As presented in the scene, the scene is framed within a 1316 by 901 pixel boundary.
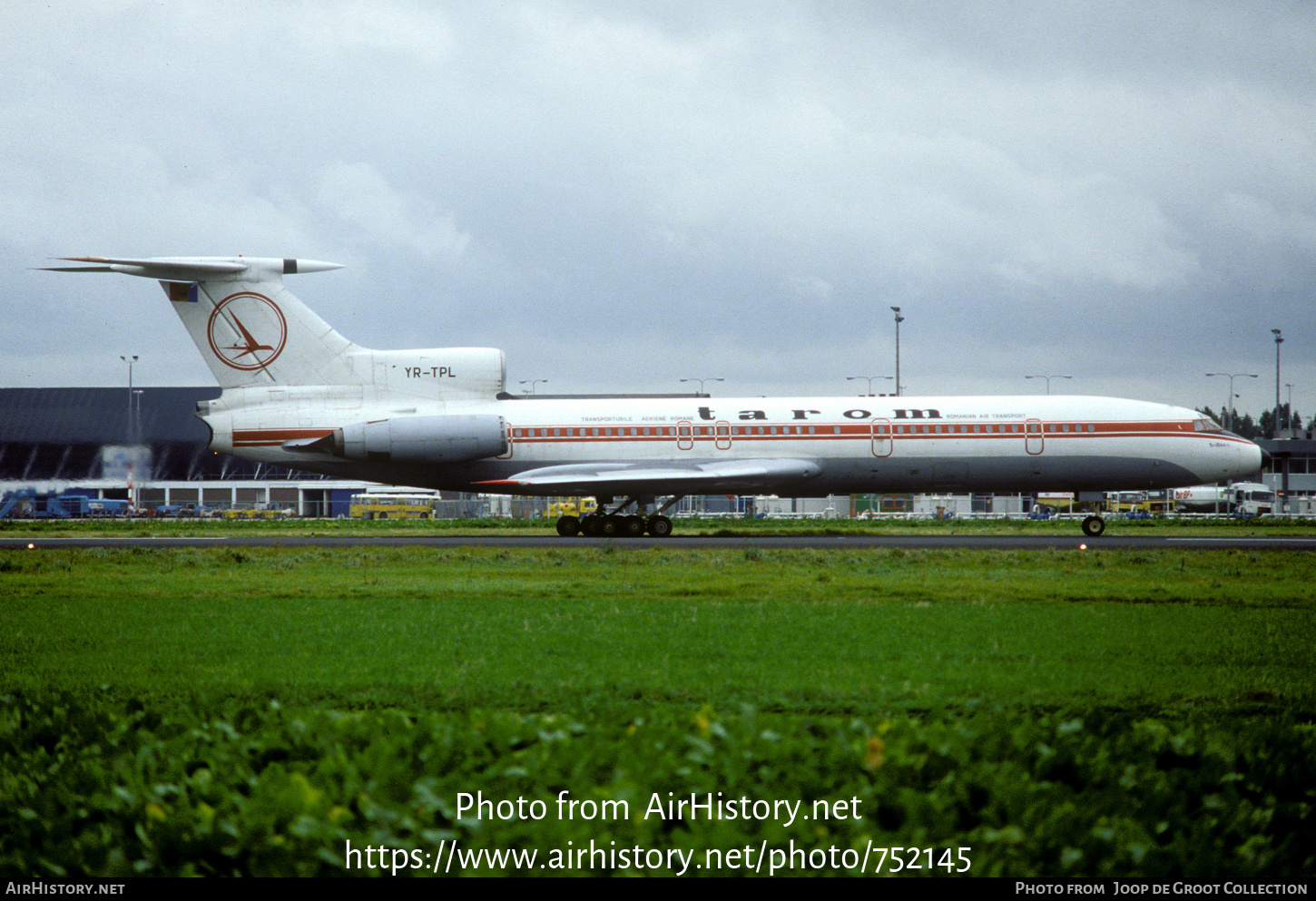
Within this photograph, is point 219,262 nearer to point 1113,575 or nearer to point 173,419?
point 1113,575

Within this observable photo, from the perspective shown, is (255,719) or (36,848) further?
(255,719)

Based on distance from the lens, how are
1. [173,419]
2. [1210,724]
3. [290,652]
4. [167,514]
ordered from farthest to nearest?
[173,419], [167,514], [290,652], [1210,724]

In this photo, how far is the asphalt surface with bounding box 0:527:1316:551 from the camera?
92.9 feet

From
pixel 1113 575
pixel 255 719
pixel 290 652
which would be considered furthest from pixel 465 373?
pixel 255 719

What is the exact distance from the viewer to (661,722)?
6.18m

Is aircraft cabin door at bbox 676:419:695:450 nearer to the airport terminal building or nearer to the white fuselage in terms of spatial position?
the white fuselage

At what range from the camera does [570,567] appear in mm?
21359

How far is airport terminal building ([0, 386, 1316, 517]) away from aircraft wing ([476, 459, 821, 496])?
35206mm

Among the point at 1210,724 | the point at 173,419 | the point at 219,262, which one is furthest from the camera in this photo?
the point at 173,419

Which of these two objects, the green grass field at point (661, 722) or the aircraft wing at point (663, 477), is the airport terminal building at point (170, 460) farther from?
the green grass field at point (661, 722)

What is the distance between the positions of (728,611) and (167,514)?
6842cm

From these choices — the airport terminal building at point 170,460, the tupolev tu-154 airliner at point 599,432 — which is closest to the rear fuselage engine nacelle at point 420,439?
the tupolev tu-154 airliner at point 599,432

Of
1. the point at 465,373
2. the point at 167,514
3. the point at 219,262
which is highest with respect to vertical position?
the point at 219,262

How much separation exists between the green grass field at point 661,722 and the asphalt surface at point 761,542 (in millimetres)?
11255
